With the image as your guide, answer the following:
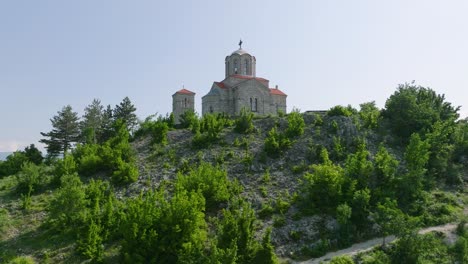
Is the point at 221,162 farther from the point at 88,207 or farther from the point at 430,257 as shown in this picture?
the point at 430,257

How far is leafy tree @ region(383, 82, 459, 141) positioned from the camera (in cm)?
3219

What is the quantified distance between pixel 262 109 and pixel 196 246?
1129 inches

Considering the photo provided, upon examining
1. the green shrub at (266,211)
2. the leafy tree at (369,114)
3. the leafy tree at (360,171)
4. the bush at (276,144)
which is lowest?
the green shrub at (266,211)

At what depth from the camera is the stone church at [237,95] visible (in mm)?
44156

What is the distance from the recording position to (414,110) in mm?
32750

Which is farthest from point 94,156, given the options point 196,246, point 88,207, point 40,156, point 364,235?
point 364,235

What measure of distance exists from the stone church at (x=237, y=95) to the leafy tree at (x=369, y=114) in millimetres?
9163

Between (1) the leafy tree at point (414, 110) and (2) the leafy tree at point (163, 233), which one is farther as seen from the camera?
(1) the leafy tree at point (414, 110)

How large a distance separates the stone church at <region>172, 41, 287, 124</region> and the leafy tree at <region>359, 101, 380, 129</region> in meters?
9.16

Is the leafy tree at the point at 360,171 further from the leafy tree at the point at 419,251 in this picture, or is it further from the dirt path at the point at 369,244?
the leafy tree at the point at 419,251

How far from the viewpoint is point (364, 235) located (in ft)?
69.4

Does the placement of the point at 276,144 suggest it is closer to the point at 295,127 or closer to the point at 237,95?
the point at 295,127

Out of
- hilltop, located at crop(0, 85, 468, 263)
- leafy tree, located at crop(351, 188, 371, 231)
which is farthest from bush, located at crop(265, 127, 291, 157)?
leafy tree, located at crop(351, 188, 371, 231)

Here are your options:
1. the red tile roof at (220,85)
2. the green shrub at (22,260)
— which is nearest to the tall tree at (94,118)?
the red tile roof at (220,85)
